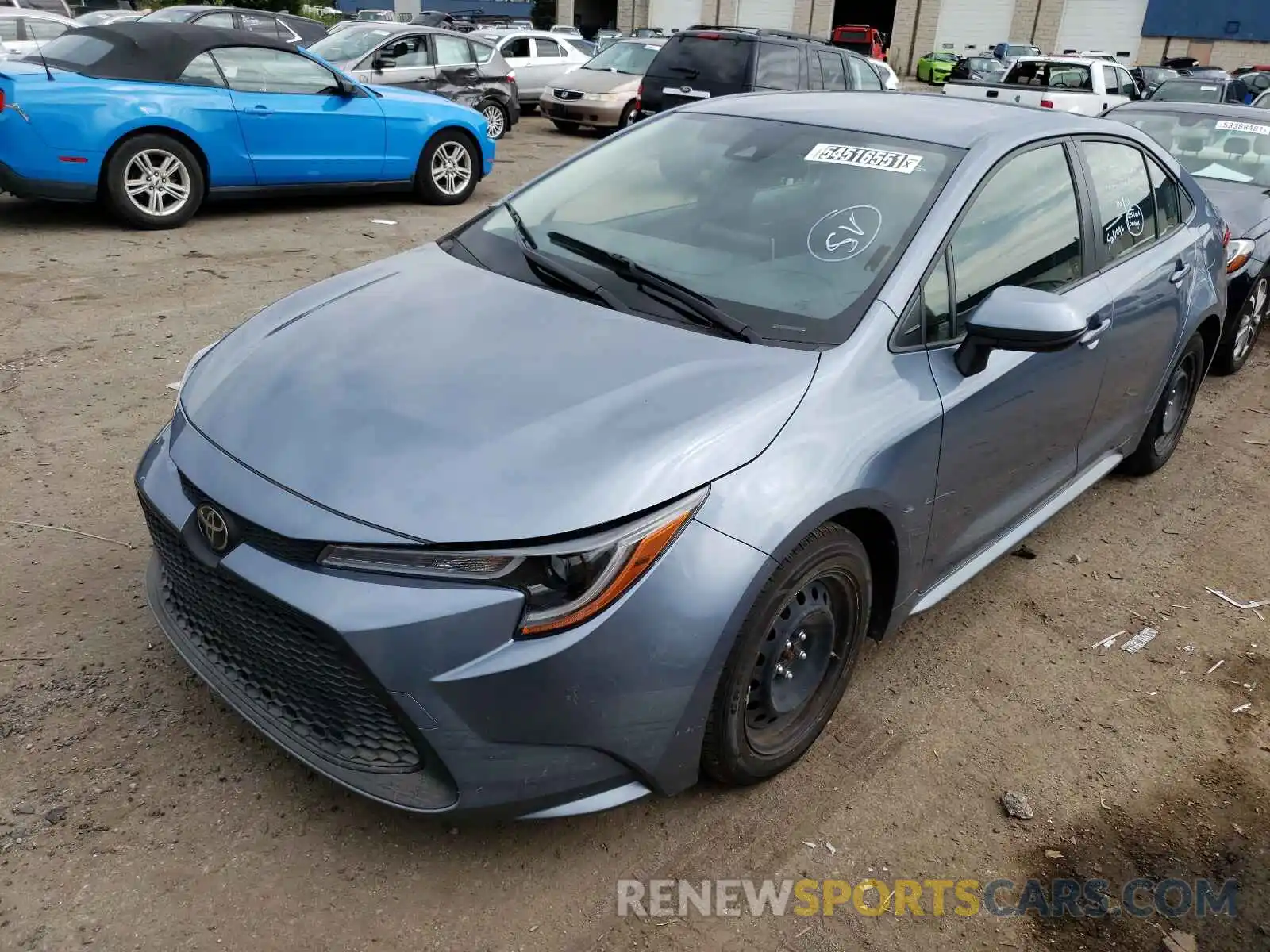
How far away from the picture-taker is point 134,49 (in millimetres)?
7734

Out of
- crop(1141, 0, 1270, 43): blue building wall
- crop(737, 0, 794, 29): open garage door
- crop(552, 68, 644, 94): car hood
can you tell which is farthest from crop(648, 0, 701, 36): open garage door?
crop(552, 68, 644, 94): car hood

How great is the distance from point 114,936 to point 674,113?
10.3 feet

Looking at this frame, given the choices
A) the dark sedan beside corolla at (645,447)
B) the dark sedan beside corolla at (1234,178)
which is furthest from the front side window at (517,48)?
the dark sedan beside corolla at (645,447)

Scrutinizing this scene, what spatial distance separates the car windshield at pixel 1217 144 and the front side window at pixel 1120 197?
10.8ft

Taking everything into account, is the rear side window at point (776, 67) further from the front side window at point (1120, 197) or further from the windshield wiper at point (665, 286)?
the windshield wiper at point (665, 286)

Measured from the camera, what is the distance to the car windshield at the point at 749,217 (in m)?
2.78

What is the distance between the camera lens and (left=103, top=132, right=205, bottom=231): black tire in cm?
755

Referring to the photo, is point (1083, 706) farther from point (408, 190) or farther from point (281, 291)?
point (408, 190)

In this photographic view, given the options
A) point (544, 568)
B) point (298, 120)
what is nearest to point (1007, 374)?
point (544, 568)

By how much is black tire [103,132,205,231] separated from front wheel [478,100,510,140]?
7.06m

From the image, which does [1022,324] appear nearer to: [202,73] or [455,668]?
[455,668]

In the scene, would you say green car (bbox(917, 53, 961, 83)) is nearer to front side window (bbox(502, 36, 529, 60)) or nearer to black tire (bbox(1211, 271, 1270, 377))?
front side window (bbox(502, 36, 529, 60))

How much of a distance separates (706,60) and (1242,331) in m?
8.09

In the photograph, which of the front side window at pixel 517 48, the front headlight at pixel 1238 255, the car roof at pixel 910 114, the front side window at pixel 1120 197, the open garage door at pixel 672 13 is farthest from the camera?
the open garage door at pixel 672 13
